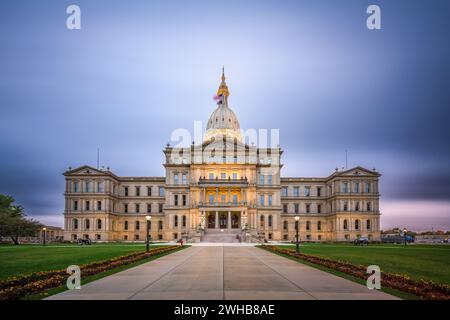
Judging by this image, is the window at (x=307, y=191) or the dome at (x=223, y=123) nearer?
the window at (x=307, y=191)

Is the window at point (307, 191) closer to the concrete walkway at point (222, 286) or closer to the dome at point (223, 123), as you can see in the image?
the dome at point (223, 123)

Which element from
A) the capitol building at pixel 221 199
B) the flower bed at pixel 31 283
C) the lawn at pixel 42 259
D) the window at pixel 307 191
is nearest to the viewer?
the flower bed at pixel 31 283

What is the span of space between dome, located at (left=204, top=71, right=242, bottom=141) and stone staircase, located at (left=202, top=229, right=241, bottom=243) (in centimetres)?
3262

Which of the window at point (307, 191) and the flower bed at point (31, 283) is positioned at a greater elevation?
the window at point (307, 191)

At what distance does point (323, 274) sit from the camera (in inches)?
902

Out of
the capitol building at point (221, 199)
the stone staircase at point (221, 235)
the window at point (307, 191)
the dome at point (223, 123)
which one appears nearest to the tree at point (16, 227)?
the capitol building at point (221, 199)

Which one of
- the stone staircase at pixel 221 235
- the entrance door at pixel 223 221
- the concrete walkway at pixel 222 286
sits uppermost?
the concrete walkway at pixel 222 286

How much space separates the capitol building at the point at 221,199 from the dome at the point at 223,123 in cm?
136

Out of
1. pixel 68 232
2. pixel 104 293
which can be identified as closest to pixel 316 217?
pixel 68 232

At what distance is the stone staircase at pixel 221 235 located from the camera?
85.3 meters

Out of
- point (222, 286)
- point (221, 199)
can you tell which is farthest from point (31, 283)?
point (221, 199)

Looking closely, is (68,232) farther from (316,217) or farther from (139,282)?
(139,282)

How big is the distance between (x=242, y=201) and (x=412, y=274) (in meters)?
77.4
